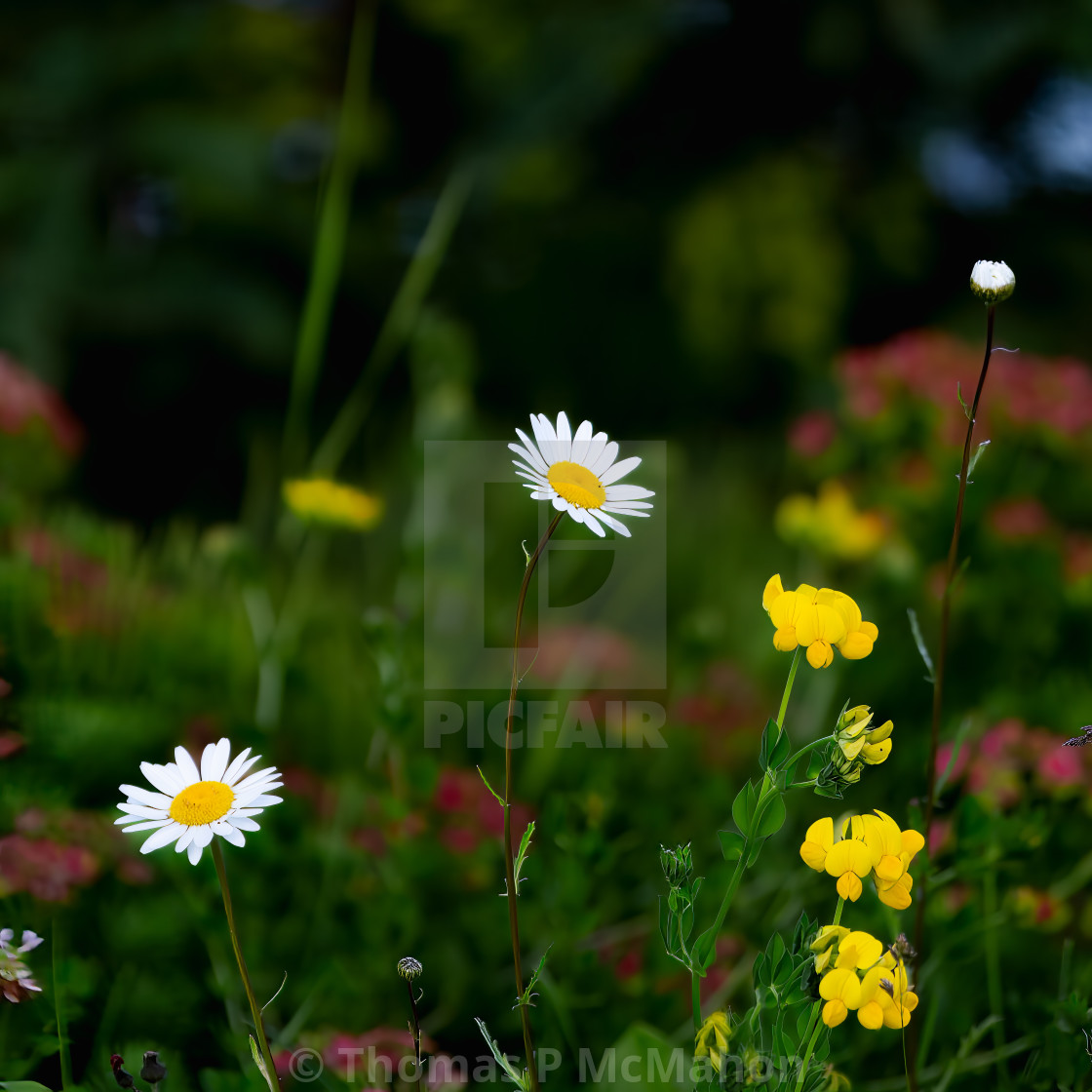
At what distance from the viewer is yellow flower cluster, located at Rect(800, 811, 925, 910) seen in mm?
403

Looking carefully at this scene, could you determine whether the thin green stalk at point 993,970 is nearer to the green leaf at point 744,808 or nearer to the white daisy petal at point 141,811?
the green leaf at point 744,808

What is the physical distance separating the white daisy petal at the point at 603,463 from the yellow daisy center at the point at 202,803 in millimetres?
230

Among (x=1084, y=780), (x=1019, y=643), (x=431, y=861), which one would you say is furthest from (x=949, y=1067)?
(x=1019, y=643)

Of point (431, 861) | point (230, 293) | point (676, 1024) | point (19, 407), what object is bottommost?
point (676, 1024)

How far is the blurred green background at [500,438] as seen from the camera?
28.5 inches

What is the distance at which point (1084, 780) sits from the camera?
723 mm

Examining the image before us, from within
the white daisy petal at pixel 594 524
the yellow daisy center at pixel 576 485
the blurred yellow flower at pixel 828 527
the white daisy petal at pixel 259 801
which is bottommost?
the white daisy petal at pixel 259 801

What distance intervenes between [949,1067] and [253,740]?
1.45 feet

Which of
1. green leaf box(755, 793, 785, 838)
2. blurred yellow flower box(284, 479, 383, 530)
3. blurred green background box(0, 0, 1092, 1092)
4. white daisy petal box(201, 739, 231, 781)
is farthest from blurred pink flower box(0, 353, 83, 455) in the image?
green leaf box(755, 793, 785, 838)

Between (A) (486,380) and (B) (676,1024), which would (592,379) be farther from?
(B) (676,1024)

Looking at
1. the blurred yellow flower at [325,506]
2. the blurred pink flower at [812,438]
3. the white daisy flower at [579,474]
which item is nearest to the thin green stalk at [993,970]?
the white daisy flower at [579,474]

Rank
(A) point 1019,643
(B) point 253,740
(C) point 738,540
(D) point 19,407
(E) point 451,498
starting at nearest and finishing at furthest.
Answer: (B) point 253,740, (D) point 19,407, (A) point 1019,643, (E) point 451,498, (C) point 738,540

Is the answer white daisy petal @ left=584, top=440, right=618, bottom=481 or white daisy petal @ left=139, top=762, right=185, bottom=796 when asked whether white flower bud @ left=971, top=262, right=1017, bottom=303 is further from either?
white daisy petal @ left=139, top=762, right=185, bottom=796

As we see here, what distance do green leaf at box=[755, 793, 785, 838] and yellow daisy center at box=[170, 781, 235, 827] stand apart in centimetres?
23
